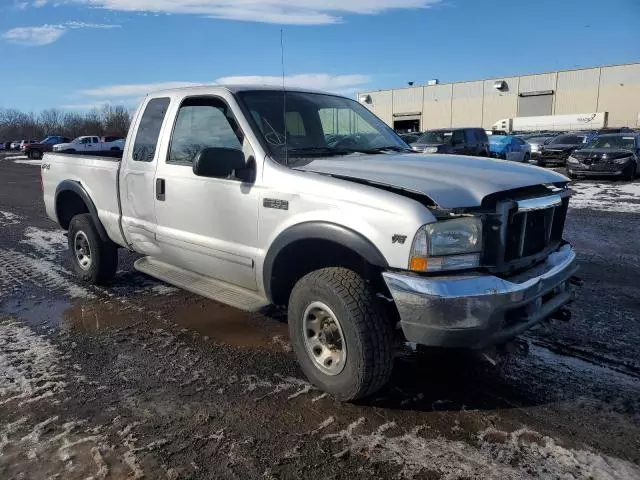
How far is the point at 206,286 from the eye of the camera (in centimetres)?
439

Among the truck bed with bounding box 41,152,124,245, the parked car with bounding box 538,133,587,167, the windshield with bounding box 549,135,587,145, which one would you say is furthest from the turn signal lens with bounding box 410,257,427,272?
the windshield with bounding box 549,135,587,145

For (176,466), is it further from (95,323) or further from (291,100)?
(291,100)

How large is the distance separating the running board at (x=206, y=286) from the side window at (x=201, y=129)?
98 cm

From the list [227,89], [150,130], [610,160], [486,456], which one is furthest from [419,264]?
[610,160]

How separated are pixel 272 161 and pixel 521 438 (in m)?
2.30

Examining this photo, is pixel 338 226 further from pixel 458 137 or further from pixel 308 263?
pixel 458 137

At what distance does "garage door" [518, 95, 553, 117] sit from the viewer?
5838 centimetres

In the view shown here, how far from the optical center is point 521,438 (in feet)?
9.87

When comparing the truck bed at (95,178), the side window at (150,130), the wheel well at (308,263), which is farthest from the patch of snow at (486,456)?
the truck bed at (95,178)

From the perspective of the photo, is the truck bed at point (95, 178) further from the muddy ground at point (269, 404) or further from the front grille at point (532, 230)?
the front grille at point (532, 230)

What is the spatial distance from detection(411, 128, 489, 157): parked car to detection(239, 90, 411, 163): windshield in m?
14.9

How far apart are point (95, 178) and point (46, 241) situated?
12.3ft

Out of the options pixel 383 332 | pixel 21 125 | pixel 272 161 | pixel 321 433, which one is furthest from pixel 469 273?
pixel 21 125

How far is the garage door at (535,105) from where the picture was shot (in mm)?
58375
